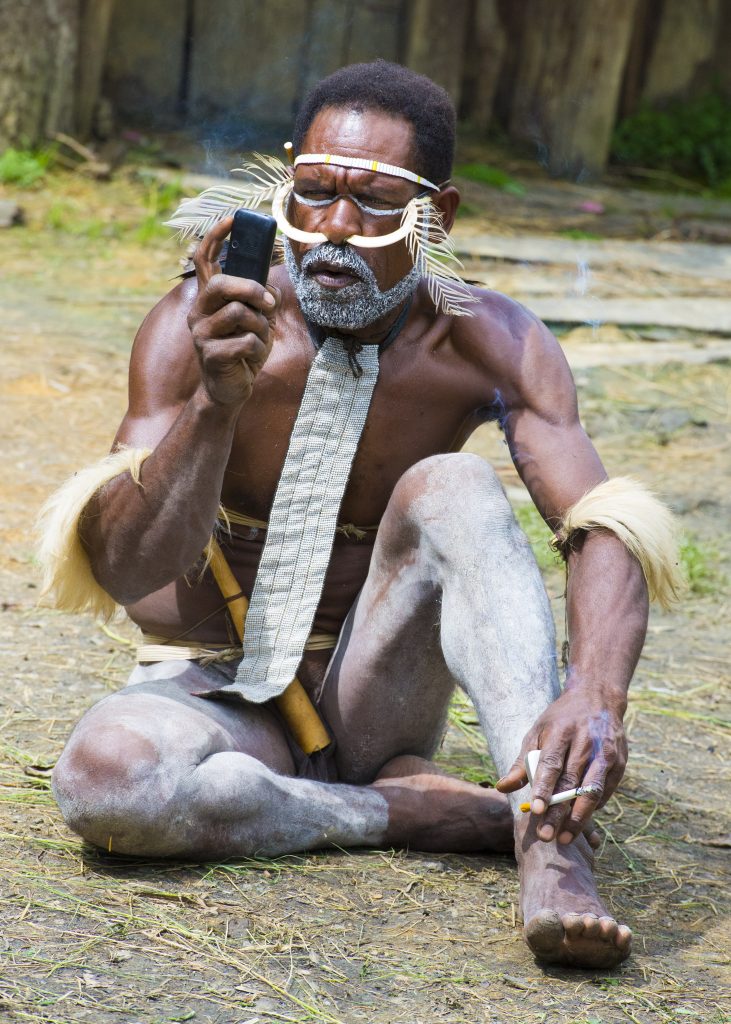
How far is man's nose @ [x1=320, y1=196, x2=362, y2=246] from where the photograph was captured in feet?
8.84

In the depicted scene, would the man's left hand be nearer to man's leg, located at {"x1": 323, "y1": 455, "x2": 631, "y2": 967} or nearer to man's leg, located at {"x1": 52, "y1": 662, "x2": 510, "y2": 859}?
man's leg, located at {"x1": 323, "y1": 455, "x2": 631, "y2": 967}

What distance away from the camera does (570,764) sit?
7.29ft

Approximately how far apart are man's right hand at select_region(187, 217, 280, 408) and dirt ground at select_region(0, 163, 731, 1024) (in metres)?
0.88

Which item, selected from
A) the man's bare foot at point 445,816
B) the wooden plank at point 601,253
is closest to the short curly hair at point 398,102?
the man's bare foot at point 445,816

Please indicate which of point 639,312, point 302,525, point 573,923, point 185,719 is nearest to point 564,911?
point 573,923

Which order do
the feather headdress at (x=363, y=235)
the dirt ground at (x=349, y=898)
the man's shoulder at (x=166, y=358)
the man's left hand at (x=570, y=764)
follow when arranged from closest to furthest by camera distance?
the dirt ground at (x=349, y=898) → the man's left hand at (x=570, y=764) → the man's shoulder at (x=166, y=358) → the feather headdress at (x=363, y=235)

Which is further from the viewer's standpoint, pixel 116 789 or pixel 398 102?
pixel 398 102

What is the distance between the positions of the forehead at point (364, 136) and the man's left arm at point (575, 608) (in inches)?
17.6

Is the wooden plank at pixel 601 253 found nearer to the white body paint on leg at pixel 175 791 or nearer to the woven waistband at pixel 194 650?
the woven waistband at pixel 194 650

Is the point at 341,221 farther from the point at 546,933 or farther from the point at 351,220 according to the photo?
the point at 546,933

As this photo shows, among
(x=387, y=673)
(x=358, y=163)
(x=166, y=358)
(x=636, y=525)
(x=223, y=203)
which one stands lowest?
(x=387, y=673)

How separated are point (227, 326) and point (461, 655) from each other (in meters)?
0.72

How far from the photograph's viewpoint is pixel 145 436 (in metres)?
2.60

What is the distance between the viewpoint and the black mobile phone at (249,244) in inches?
89.6
